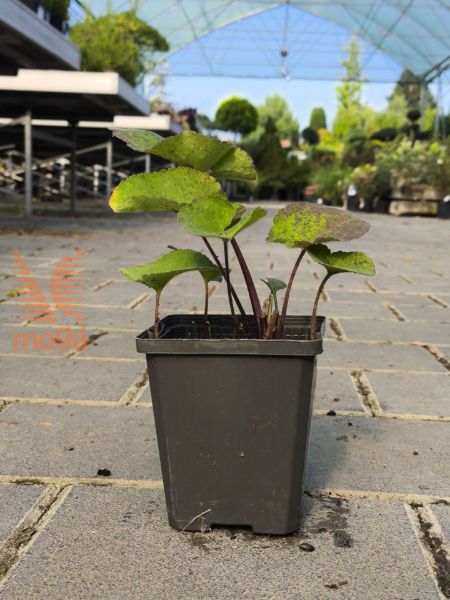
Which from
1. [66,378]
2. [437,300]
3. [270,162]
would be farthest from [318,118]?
[66,378]

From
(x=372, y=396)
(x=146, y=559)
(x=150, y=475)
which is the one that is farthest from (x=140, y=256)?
(x=146, y=559)

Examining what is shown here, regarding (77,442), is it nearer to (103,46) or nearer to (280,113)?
(103,46)

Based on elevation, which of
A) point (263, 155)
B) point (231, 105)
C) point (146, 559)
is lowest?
point (146, 559)

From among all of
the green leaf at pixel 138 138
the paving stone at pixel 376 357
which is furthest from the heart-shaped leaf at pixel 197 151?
the paving stone at pixel 376 357

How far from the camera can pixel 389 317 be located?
11.9 feet

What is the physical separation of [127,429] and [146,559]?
0.69m

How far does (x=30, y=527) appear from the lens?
1321mm

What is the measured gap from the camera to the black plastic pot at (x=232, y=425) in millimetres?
1241

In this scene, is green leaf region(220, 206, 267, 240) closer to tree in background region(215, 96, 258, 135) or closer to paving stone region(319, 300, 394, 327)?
paving stone region(319, 300, 394, 327)

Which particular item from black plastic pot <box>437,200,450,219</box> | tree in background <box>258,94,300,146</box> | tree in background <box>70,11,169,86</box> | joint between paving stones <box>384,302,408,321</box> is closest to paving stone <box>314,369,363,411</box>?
joint between paving stones <box>384,302,408,321</box>

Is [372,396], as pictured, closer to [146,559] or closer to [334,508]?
[334,508]

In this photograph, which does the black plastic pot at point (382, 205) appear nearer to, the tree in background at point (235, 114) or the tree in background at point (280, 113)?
the tree in background at point (235, 114)

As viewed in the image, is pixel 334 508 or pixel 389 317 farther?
pixel 389 317

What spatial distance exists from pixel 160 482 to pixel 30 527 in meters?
0.32
